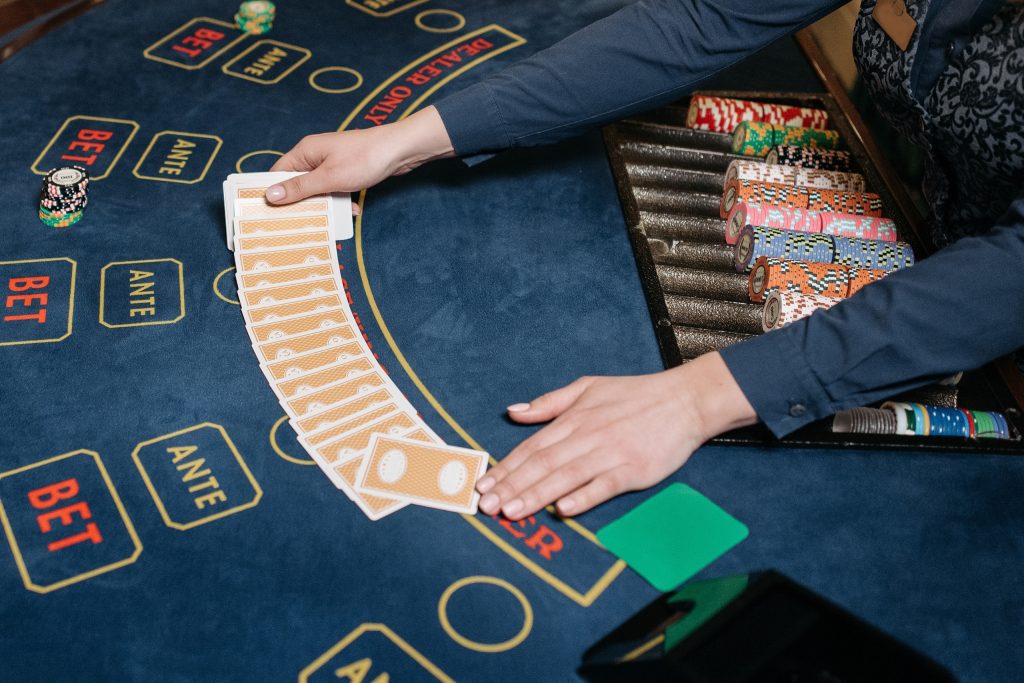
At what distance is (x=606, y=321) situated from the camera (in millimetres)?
2098

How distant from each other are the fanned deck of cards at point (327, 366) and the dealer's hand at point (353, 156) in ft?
0.14

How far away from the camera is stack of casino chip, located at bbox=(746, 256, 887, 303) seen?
2107mm

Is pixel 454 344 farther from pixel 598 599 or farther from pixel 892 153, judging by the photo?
pixel 892 153

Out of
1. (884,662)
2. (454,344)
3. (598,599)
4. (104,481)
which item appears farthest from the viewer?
(454,344)

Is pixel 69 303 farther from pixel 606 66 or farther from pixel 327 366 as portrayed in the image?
pixel 606 66

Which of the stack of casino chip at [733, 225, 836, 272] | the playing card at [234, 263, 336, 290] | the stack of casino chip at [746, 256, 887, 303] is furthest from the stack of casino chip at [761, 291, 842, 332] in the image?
the playing card at [234, 263, 336, 290]

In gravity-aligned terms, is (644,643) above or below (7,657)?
above

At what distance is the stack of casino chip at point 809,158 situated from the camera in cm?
262

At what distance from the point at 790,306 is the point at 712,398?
44cm

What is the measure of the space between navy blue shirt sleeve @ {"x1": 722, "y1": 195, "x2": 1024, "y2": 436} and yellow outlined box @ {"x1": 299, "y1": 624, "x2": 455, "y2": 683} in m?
0.75

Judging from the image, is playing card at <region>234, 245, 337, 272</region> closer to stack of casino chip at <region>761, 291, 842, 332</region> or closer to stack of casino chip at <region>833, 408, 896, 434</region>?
stack of casino chip at <region>761, 291, 842, 332</region>

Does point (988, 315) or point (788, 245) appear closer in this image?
point (988, 315)

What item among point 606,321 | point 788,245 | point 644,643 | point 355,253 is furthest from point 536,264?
point 644,643

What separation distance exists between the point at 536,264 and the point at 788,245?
599 mm
